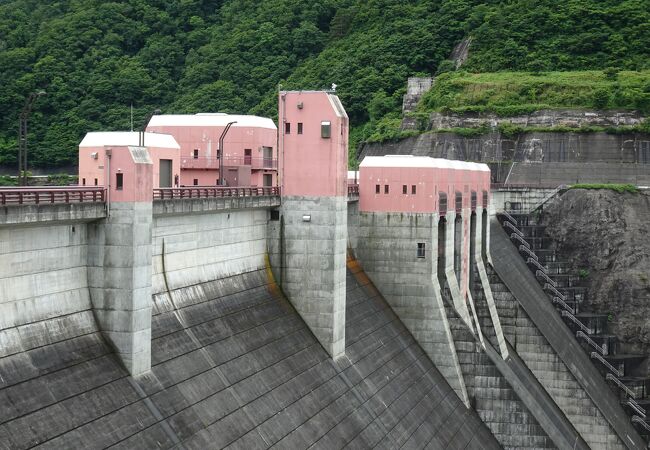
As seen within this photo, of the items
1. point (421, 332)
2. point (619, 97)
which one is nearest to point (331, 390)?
point (421, 332)

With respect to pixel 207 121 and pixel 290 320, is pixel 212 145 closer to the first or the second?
pixel 207 121

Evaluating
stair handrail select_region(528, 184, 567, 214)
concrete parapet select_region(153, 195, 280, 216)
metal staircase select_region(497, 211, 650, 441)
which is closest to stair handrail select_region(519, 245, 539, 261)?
metal staircase select_region(497, 211, 650, 441)

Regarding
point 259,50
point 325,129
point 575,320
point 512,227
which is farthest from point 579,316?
point 259,50

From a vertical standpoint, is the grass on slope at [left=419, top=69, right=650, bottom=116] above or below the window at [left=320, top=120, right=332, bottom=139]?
above

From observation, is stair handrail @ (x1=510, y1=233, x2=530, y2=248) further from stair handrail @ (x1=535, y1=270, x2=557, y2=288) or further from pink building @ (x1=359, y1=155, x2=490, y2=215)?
pink building @ (x1=359, y1=155, x2=490, y2=215)

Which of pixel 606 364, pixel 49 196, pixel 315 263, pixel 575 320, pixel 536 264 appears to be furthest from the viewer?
pixel 536 264

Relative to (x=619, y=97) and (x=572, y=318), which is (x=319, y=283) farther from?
(x=619, y=97)

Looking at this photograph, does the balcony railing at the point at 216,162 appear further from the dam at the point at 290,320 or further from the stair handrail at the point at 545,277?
the stair handrail at the point at 545,277
